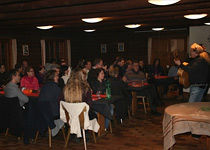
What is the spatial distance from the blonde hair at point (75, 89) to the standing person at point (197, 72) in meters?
1.71

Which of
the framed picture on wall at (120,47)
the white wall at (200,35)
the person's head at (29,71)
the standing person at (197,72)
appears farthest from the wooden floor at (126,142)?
the framed picture on wall at (120,47)

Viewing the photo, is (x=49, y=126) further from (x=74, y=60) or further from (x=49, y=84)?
(x=74, y=60)

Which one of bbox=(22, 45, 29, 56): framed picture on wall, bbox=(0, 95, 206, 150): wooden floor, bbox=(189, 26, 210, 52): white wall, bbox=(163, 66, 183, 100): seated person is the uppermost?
bbox=(189, 26, 210, 52): white wall

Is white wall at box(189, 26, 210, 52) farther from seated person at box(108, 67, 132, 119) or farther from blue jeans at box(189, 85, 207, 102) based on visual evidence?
blue jeans at box(189, 85, 207, 102)

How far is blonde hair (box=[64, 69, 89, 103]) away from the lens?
411cm

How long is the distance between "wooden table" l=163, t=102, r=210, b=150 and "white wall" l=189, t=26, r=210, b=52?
21.6ft

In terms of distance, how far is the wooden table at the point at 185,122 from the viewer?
3113mm

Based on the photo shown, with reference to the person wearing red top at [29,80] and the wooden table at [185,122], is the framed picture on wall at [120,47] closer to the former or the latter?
the person wearing red top at [29,80]

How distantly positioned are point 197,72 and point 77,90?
6.71 ft

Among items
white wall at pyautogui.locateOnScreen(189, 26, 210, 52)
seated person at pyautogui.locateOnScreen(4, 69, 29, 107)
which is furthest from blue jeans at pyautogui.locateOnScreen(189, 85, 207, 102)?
white wall at pyautogui.locateOnScreen(189, 26, 210, 52)

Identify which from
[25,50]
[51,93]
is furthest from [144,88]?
[25,50]

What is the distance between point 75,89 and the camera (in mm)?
4117

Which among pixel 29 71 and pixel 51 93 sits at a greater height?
pixel 29 71

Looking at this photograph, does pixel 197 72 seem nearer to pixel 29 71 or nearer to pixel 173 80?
pixel 29 71
